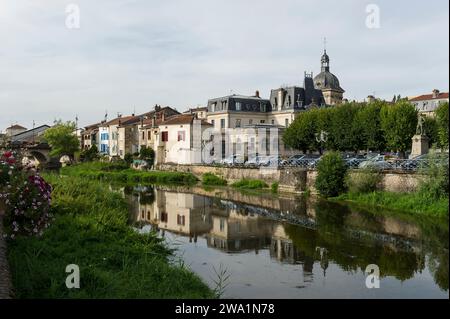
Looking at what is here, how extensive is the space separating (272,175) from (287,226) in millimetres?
14883

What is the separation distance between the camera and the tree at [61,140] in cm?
5652

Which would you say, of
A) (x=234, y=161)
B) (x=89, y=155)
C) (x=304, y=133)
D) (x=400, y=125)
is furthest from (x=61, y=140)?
(x=400, y=125)

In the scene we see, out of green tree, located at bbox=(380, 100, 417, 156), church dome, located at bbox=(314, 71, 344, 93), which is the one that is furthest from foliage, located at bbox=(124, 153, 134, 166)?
church dome, located at bbox=(314, 71, 344, 93)

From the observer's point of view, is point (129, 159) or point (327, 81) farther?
point (327, 81)

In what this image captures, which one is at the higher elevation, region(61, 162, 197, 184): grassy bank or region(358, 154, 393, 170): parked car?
region(358, 154, 393, 170): parked car

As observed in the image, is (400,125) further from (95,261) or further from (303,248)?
(95,261)

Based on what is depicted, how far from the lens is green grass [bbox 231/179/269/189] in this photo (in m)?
33.5

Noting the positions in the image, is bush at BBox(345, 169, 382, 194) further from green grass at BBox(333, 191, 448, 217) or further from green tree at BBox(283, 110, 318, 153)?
green tree at BBox(283, 110, 318, 153)

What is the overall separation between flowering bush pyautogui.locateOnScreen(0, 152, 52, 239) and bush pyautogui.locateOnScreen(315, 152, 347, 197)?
1864 centimetres

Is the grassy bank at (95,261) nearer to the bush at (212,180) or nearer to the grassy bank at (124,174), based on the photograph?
the bush at (212,180)

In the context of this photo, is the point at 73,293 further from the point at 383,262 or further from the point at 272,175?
the point at 272,175

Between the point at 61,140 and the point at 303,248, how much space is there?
47.8 m

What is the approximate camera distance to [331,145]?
126 feet

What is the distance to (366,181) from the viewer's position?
2477 cm
